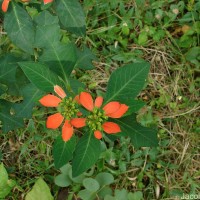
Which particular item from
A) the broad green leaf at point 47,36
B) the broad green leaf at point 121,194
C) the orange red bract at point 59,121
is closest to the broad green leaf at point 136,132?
the orange red bract at point 59,121

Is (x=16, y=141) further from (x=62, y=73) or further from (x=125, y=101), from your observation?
(x=125, y=101)

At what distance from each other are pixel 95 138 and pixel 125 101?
182mm

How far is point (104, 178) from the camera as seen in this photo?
2.33 metres

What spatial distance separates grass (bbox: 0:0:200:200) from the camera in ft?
8.06

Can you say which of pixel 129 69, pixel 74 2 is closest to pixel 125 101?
pixel 129 69

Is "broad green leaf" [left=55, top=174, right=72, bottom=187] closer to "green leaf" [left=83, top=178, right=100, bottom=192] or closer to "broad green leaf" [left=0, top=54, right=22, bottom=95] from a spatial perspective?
"green leaf" [left=83, top=178, right=100, bottom=192]

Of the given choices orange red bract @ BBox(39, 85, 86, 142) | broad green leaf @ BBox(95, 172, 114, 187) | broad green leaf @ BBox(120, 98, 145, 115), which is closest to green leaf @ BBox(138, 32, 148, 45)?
broad green leaf @ BBox(95, 172, 114, 187)

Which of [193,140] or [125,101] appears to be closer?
[125,101]

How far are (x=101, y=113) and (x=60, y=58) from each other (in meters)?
0.31

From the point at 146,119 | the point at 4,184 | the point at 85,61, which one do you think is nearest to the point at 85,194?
the point at 4,184

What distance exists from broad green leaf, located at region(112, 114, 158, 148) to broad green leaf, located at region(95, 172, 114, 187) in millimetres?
865

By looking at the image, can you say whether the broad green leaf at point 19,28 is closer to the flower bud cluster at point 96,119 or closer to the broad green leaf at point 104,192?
the flower bud cluster at point 96,119

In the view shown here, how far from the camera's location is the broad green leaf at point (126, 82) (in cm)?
143

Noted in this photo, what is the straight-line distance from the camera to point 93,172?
7.90 feet
